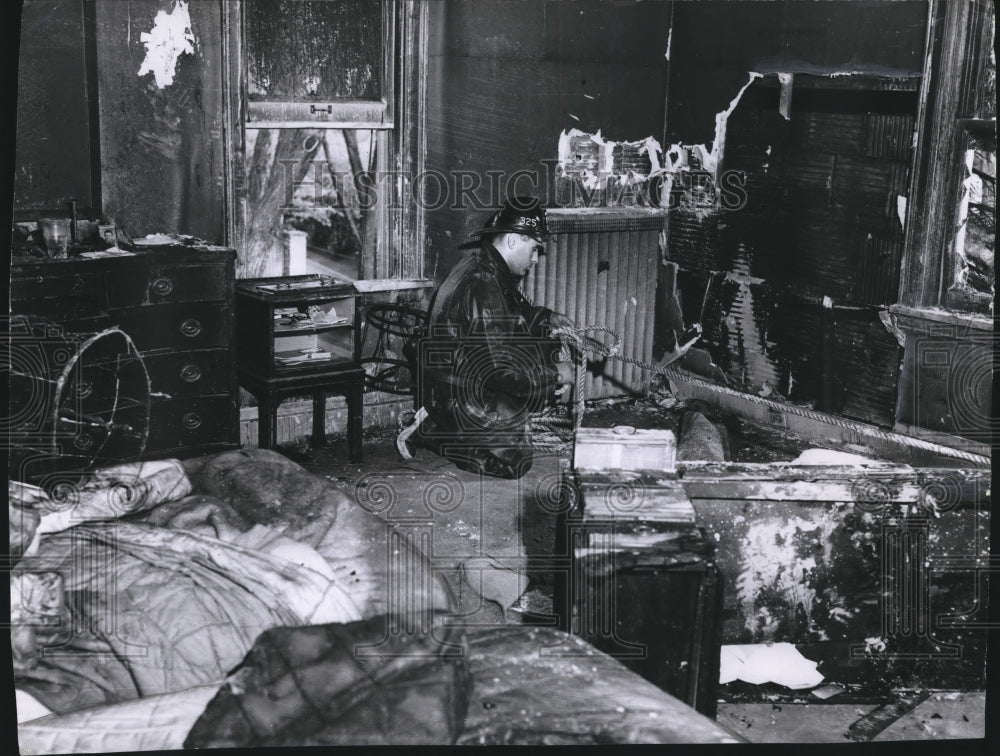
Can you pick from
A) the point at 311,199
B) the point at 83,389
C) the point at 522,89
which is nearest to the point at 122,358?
the point at 83,389

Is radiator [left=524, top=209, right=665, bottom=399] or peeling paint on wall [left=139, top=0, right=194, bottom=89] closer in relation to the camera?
peeling paint on wall [left=139, top=0, right=194, bottom=89]

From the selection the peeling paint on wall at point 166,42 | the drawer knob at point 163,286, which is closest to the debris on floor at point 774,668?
the drawer knob at point 163,286

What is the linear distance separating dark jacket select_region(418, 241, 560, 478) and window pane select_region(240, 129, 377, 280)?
33.1 inches

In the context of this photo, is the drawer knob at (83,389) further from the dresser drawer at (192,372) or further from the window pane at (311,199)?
the window pane at (311,199)

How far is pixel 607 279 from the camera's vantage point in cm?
653

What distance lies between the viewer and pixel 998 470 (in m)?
4.07

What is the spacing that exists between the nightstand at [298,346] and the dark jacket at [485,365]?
421mm

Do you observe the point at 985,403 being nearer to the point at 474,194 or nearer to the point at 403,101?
the point at 474,194

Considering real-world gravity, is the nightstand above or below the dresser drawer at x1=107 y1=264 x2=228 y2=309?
below

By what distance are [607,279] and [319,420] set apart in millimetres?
1931

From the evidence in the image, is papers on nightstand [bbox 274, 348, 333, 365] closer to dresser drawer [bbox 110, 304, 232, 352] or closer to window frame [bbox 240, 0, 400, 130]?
dresser drawer [bbox 110, 304, 232, 352]

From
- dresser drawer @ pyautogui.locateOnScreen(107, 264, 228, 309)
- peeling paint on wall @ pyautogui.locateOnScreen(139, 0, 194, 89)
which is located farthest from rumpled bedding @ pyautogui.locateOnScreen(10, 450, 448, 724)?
peeling paint on wall @ pyautogui.locateOnScreen(139, 0, 194, 89)

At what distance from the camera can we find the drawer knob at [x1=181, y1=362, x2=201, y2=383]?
4934mm

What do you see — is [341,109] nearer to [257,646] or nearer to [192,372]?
[192,372]
